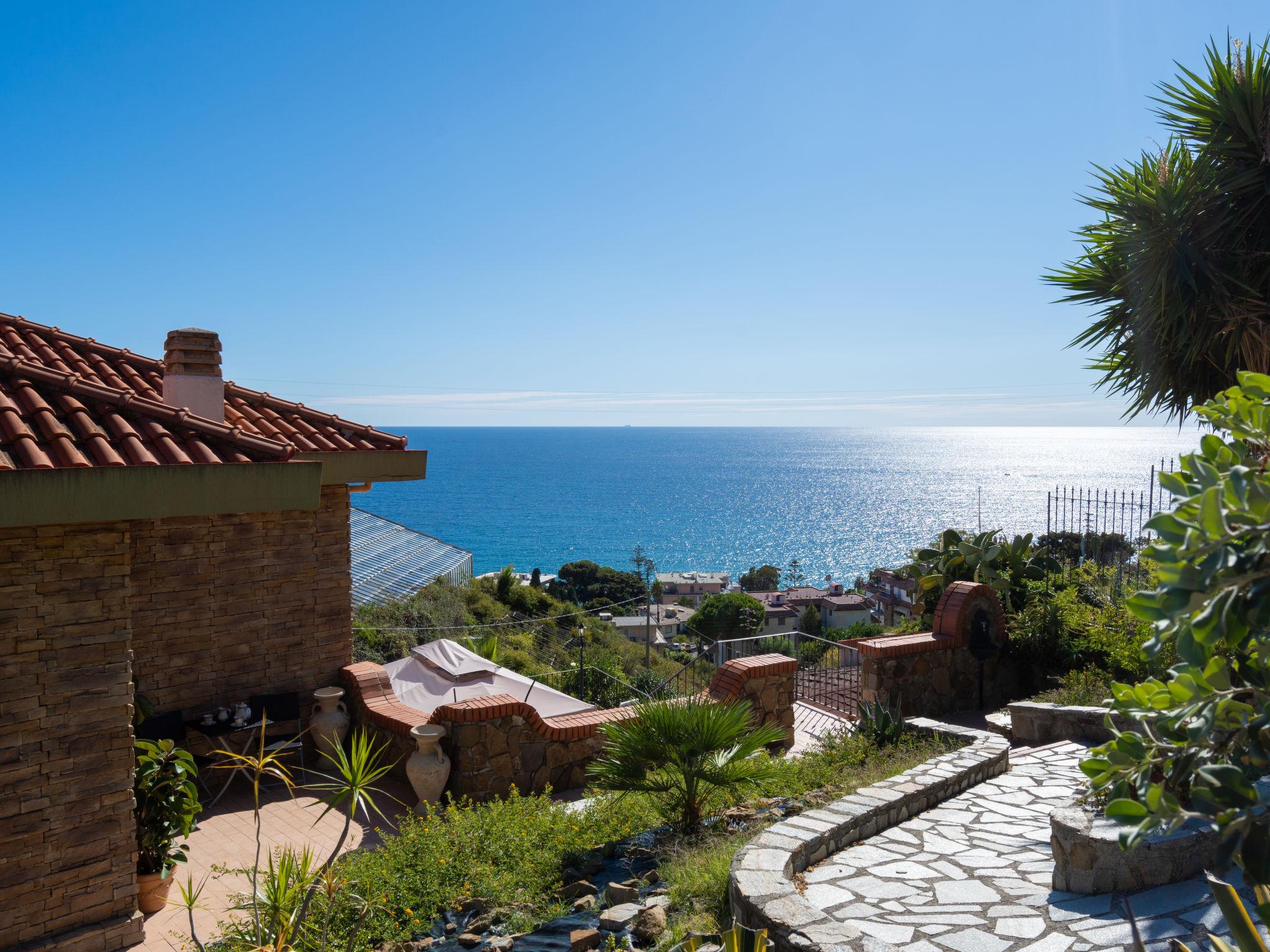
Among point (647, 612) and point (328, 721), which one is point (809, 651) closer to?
point (647, 612)

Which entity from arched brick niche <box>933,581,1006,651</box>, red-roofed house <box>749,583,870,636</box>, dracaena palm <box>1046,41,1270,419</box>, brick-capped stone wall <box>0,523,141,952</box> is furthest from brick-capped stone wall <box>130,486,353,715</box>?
red-roofed house <box>749,583,870,636</box>

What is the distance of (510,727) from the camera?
8086 millimetres

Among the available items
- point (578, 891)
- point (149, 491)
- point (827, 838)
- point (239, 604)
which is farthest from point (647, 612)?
point (149, 491)

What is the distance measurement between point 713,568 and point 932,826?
87974 mm

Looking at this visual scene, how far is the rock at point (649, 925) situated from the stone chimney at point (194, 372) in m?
5.73

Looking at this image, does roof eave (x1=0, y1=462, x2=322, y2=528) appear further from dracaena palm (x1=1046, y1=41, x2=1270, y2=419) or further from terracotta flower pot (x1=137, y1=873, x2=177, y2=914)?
dracaena palm (x1=1046, y1=41, x2=1270, y2=419)

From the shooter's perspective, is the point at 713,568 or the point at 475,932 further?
the point at 713,568

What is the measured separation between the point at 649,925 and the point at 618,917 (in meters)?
0.27

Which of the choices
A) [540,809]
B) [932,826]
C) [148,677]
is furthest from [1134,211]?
[148,677]

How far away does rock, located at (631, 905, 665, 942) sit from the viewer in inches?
173

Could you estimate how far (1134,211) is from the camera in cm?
886

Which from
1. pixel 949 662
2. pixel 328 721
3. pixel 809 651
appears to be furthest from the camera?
pixel 809 651

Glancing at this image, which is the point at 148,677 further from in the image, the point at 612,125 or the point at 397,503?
the point at 397,503

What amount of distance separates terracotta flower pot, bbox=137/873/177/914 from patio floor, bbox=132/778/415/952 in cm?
8
